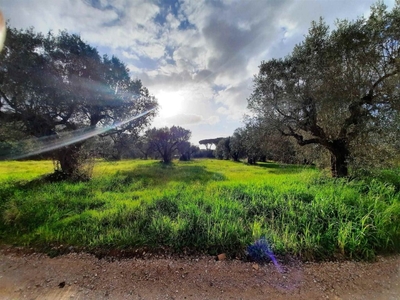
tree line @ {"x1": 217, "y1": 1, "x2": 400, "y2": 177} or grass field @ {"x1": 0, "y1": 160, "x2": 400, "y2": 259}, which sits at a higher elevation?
tree line @ {"x1": 217, "y1": 1, "x2": 400, "y2": 177}

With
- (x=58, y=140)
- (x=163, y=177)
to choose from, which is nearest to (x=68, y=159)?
(x=58, y=140)

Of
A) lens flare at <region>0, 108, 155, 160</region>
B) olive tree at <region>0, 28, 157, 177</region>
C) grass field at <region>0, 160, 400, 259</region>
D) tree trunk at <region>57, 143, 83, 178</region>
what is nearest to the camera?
grass field at <region>0, 160, 400, 259</region>

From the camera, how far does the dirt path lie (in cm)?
238

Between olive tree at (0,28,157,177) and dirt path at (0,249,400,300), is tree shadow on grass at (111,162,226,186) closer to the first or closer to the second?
olive tree at (0,28,157,177)

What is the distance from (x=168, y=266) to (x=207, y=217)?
1.59m

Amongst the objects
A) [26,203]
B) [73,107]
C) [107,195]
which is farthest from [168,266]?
[73,107]

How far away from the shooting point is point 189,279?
104 inches

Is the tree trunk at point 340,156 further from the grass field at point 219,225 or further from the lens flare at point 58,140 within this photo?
the lens flare at point 58,140

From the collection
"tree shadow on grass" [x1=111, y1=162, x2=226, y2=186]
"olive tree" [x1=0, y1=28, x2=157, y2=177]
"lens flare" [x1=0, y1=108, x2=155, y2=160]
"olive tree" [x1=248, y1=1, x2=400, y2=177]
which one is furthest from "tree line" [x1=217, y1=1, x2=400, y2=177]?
"lens flare" [x1=0, y1=108, x2=155, y2=160]

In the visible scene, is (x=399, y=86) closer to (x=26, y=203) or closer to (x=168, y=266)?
(x=168, y=266)

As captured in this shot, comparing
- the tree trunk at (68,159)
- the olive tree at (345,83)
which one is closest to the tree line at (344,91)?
the olive tree at (345,83)

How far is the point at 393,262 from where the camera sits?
9.98 feet

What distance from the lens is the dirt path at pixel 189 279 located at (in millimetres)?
2381

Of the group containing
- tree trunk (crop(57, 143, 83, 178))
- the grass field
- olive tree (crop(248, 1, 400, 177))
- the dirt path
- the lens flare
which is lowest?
the dirt path
